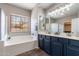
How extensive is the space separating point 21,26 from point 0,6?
74 cm

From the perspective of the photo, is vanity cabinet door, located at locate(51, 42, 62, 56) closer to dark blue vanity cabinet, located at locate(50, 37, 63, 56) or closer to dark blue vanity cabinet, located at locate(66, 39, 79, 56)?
dark blue vanity cabinet, located at locate(50, 37, 63, 56)

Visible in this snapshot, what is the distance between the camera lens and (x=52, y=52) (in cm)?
285

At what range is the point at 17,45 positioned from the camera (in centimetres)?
298

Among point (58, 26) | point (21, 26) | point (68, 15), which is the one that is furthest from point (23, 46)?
point (68, 15)

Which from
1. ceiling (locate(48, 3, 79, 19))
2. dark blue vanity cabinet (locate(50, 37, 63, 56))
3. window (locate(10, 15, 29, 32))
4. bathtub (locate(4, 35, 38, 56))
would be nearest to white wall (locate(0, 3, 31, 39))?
window (locate(10, 15, 29, 32))

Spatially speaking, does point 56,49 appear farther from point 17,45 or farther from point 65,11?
point 17,45

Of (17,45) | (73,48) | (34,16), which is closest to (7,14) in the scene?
(17,45)

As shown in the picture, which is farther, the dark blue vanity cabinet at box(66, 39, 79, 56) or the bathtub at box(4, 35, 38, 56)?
the bathtub at box(4, 35, 38, 56)

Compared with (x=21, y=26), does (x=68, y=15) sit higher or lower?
higher

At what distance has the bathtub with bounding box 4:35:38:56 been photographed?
8.81ft

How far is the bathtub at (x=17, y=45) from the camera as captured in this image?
2.69 m

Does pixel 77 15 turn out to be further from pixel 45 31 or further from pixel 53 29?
pixel 45 31

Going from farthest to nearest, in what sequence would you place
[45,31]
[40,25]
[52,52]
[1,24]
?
[40,25] → [45,31] → [52,52] → [1,24]

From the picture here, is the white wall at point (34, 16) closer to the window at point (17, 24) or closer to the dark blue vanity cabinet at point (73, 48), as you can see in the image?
the window at point (17, 24)
